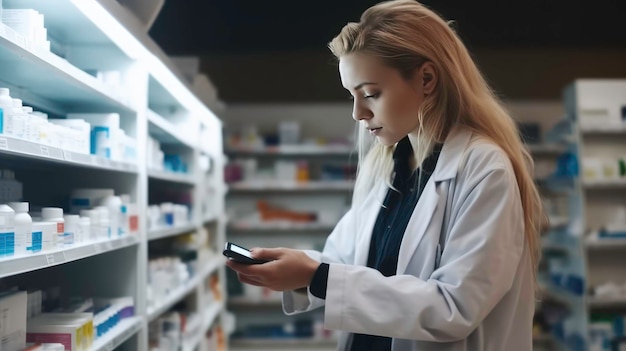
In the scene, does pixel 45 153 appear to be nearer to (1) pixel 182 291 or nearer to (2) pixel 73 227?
(2) pixel 73 227

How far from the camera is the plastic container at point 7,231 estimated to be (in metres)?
1.42

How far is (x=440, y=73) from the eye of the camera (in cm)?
152

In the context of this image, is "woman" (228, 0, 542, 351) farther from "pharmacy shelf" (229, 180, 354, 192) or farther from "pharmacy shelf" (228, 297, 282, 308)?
"pharmacy shelf" (228, 297, 282, 308)

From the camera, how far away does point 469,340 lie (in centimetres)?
146

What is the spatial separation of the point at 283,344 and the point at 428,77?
17.3 feet

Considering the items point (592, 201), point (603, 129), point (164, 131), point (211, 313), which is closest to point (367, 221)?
point (164, 131)

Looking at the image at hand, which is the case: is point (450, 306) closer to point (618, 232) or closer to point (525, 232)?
point (525, 232)

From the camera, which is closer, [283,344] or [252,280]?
[252,280]

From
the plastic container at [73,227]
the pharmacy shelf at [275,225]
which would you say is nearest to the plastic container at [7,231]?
the plastic container at [73,227]

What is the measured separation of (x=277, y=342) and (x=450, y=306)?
525 cm

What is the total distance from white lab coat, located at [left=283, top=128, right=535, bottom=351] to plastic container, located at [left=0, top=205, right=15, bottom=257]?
2.54 feet

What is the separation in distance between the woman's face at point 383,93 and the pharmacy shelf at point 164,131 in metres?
1.46

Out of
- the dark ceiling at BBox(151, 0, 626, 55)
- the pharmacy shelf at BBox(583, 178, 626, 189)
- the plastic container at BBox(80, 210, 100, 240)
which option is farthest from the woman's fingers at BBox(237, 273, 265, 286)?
the dark ceiling at BBox(151, 0, 626, 55)

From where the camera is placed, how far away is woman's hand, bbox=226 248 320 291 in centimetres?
140
